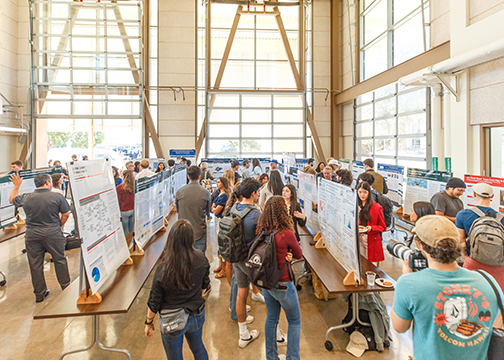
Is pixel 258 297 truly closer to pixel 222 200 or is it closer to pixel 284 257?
pixel 222 200

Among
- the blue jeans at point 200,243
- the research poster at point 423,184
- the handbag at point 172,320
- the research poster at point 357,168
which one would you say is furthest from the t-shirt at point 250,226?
the research poster at point 357,168

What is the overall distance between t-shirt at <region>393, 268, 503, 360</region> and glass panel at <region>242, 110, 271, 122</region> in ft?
41.1

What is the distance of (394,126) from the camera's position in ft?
32.1

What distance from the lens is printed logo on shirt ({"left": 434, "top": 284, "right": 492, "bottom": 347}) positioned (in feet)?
4.42

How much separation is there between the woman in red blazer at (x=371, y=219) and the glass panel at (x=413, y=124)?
19.8 feet

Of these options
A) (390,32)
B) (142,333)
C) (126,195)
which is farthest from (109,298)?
(390,32)

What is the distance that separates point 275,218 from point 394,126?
29.3 feet

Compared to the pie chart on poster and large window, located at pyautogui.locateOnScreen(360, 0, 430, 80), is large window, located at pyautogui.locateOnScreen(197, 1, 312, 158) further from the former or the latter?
the pie chart on poster

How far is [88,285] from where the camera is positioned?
8.13 feet

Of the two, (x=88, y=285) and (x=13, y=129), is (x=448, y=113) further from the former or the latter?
(x=13, y=129)

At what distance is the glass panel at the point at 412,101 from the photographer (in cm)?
841

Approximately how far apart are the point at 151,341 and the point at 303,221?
2.24 m

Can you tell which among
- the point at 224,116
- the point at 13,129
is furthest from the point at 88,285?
the point at 13,129

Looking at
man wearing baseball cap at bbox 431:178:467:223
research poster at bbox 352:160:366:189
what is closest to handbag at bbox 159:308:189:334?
man wearing baseball cap at bbox 431:178:467:223
